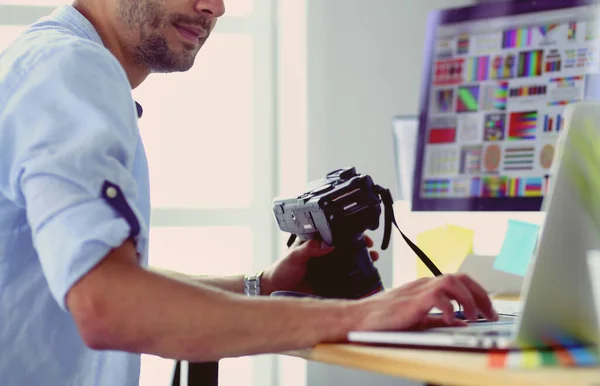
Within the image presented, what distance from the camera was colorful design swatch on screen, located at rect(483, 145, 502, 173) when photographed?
59.9 inches

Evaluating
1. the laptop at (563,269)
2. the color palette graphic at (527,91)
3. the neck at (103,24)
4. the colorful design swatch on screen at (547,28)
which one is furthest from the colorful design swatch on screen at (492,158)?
the laptop at (563,269)

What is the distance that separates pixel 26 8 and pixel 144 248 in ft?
6.24

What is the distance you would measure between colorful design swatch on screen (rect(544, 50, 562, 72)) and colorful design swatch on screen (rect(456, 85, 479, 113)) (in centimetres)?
14

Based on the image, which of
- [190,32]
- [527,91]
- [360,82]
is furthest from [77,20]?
[360,82]

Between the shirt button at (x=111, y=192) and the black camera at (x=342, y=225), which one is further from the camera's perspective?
the black camera at (x=342, y=225)

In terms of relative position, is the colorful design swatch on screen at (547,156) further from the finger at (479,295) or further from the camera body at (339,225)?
the finger at (479,295)

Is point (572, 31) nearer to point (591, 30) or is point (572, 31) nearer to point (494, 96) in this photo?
point (591, 30)

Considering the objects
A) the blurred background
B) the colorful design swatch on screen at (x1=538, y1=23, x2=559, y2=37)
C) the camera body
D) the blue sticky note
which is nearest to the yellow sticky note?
the blue sticky note

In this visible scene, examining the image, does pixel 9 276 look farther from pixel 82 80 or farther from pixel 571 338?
pixel 571 338

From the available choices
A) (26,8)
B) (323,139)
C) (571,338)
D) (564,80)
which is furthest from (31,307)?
(26,8)

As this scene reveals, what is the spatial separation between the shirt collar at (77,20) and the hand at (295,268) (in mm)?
424

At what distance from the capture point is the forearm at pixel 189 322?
73cm

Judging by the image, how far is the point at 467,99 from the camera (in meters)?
1.57

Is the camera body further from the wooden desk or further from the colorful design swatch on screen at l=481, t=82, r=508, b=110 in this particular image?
the colorful design swatch on screen at l=481, t=82, r=508, b=110
